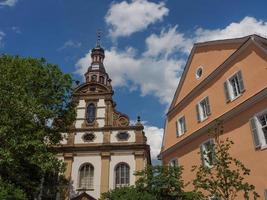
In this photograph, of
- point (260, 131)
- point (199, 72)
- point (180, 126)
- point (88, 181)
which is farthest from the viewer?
point (88, 181)

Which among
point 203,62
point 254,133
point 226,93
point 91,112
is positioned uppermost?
point 91,112

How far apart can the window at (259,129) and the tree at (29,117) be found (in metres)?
12.8

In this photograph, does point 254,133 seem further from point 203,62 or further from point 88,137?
point 88,137

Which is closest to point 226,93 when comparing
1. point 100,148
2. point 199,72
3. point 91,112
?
point 199,72

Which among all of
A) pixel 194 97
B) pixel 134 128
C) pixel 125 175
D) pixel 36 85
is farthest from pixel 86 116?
pixel 194 97

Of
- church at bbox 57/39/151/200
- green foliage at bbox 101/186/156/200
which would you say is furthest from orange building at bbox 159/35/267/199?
church at bbox 57/39/151/200

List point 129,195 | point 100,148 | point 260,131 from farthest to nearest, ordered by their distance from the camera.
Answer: point 100,148 → point 129,195 → point 260,131

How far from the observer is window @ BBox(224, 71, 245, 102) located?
49.4ft

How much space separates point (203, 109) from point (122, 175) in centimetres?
1662

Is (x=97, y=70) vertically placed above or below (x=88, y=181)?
above

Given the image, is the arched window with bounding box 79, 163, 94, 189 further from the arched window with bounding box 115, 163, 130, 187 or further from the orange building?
the orange building

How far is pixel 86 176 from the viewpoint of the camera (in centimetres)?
3247

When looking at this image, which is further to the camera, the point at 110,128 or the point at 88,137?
the point at 110,128

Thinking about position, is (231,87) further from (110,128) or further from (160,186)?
(110,128)
